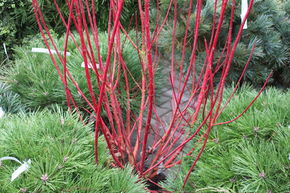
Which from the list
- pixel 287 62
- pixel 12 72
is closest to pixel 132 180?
pixel 12 72

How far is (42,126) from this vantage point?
3.87 feet

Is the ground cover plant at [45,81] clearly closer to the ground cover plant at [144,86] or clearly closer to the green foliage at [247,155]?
the ground cover plant at [144,86]

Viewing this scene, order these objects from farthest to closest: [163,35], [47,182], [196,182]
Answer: [163,35] < [196,182] < [47,182]

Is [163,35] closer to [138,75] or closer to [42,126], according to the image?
[138,75]

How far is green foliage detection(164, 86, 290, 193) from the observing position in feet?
3.58

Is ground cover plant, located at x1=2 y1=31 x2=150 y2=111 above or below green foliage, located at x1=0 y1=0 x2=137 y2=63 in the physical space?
below

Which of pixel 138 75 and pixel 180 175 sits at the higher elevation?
pixel 138 75

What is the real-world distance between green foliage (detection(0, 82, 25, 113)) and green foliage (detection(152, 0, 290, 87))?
4.33 feet

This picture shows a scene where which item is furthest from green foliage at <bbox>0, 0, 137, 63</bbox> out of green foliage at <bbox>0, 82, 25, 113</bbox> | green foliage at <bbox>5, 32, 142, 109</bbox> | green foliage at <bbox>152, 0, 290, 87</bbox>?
green foliage at <bbox>0, 82, 25, 113</bbox>

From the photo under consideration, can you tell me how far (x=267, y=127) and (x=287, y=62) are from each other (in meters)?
1.60

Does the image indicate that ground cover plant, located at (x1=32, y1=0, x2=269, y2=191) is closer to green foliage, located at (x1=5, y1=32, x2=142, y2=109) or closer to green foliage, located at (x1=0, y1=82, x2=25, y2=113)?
green foliage, located at (x1=5, y1=32, x2=142, y2=109)

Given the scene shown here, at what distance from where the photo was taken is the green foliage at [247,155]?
109 cm

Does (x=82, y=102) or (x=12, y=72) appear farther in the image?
(x=12, y=72)

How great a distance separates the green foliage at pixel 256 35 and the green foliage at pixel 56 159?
57.6 inches
